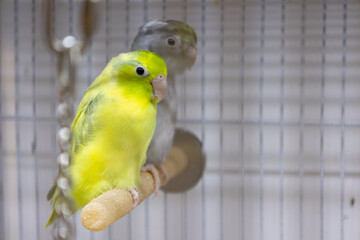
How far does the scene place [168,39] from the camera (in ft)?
2.58

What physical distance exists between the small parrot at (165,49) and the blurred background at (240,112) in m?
0.35

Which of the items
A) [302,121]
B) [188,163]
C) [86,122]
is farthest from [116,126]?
[302,121]

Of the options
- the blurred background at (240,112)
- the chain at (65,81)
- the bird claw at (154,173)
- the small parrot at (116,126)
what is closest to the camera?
the chain at (65,81)

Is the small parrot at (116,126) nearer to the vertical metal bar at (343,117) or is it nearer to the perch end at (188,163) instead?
the perch end at (188,163)

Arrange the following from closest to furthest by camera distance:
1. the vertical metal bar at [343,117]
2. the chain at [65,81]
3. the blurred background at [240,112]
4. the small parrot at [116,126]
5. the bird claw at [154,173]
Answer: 1. the chain at [65,81]
2. the small parrot at [116,126]
3. the bird claw at [154,173]
4. the vertical metal bar at [343,117]
5. the blurred background at [240,112]

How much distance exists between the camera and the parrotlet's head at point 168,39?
783 millimetres

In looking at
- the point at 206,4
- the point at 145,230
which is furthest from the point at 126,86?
the point at 145,230

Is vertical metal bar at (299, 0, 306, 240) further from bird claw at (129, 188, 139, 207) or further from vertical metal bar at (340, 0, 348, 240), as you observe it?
bird claw at (129, 188, 139, 207)

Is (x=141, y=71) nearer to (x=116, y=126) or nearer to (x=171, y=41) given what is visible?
(x=116, y=126)

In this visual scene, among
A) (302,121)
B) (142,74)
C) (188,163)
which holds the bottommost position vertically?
(188,163)

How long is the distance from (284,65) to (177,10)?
41 cm

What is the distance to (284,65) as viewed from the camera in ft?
3.99

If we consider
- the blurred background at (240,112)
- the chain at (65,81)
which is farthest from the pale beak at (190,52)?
the chain at (65,81)

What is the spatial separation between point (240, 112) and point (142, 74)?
701 mm
